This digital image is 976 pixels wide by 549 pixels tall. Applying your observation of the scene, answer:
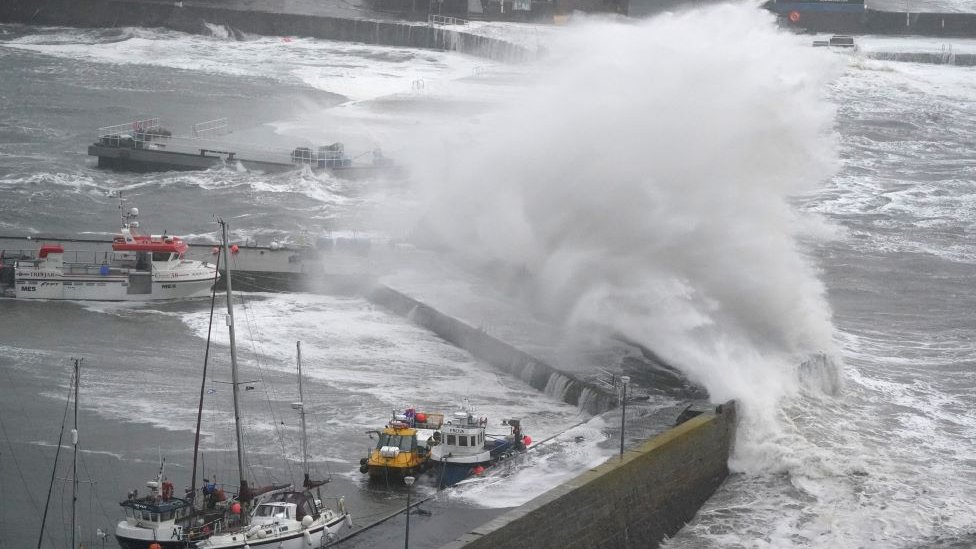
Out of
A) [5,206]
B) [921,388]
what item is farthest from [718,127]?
[5,206]

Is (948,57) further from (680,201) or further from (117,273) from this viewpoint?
(117,273)

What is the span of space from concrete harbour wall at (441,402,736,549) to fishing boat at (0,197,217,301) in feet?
46.4

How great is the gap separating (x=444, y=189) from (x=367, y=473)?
19865 mm

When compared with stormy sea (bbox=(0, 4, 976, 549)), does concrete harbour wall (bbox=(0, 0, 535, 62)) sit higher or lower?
higher

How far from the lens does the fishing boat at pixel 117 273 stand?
3544 centimetres

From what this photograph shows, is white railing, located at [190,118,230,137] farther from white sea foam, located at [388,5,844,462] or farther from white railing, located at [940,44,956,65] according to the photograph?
white railing, located at [940,44,956,65]

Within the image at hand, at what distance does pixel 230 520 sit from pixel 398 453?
13.7 ft

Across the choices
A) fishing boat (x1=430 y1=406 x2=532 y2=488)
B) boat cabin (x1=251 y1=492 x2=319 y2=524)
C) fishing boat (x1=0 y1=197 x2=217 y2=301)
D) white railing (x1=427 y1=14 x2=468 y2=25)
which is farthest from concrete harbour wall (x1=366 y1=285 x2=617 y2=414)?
white railing (x1=427 y1=14 x2=468 y2=25)

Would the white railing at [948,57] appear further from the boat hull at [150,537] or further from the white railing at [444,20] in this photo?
the boat hull at [150,537]

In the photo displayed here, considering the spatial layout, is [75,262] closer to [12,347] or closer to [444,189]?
[12,347]

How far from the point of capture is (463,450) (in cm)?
2428

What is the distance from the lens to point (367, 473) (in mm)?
24641

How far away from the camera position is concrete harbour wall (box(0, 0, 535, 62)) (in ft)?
256

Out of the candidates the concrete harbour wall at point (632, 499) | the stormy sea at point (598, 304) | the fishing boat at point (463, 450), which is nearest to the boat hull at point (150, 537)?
the stormy sea at point (598, 304)
